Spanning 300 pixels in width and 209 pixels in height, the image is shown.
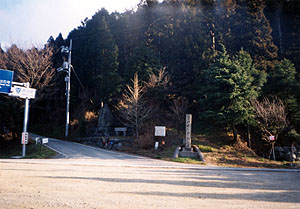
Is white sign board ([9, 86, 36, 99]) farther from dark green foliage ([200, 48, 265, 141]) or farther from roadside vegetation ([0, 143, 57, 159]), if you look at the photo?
dark green foliage ([200, 48, 265, 141])

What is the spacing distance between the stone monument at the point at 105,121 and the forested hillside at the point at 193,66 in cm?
119

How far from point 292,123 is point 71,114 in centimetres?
3104

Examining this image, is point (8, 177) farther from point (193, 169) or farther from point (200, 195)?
point (193, 169)

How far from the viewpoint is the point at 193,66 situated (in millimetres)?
29109

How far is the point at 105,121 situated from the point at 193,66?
14507 millimetres

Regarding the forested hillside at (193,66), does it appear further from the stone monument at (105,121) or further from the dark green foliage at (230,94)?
the stone monument at (105,121)

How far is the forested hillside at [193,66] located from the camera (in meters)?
20.1

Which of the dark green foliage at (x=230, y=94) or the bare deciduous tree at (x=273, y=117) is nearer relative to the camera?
the bare deciduous tree at (x=273, y=117)

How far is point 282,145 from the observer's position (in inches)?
820

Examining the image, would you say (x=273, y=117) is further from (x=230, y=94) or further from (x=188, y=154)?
(x=188, y=154)

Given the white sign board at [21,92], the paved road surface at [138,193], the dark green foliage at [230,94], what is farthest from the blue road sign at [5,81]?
the dark green foliage at [230,94]

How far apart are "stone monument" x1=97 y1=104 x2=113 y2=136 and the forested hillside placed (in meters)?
1.19

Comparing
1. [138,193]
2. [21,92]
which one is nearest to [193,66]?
[21,92]

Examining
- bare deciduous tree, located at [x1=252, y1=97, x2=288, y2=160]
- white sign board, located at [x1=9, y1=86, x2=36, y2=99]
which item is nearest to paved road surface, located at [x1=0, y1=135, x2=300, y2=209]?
white sign board, located at [x1=9, y1=86, x2=36, y2=99]
